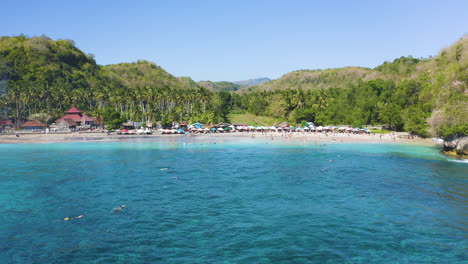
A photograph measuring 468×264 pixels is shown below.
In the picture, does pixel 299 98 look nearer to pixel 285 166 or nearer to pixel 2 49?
pixel 285 166

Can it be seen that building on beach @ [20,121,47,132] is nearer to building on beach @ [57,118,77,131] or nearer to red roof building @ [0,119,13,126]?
building on beach @ [57,118,77,131]

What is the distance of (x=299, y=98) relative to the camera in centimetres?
12606

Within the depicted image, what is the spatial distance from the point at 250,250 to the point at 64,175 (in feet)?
99.9

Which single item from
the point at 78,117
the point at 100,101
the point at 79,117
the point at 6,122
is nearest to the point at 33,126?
the point at 6,122

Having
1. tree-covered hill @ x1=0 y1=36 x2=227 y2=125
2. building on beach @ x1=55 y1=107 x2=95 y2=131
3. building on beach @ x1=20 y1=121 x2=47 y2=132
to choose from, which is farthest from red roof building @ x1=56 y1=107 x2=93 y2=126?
building on beach @ x1=20 y1=121 x2=47 y2=132

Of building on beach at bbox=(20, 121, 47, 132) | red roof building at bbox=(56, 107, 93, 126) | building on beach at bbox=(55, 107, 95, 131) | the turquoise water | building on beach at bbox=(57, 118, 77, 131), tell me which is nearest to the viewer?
the turquoise water

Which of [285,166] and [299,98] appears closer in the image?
[285,166]

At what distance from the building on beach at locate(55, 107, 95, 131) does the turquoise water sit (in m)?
67.5

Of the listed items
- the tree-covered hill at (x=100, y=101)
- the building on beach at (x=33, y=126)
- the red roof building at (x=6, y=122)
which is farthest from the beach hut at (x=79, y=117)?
the red roof building at (x=6, y=122)

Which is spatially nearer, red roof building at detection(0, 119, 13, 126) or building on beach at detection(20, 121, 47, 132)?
building on beach at detection(20, 121, 47, 132)

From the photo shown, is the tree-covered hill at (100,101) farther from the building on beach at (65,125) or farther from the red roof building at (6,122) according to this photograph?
the building on beach at (65,125)

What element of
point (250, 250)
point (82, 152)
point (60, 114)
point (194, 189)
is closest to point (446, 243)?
point (250, 250)

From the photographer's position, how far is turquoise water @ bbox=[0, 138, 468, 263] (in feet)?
61.9

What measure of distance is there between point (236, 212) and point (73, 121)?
4180 inches
